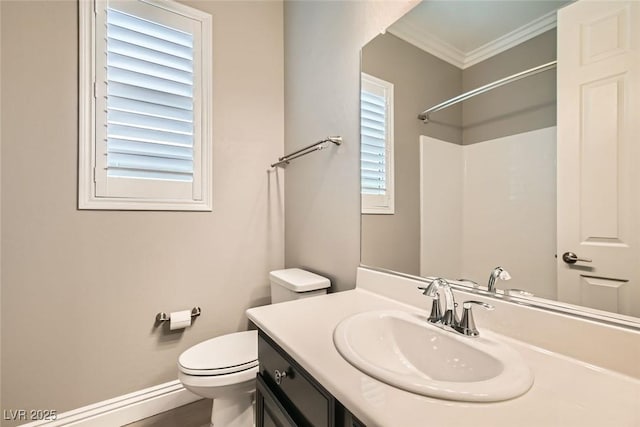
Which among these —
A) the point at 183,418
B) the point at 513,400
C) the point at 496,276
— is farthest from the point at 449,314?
the point at 183,418

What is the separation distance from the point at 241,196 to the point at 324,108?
76cm

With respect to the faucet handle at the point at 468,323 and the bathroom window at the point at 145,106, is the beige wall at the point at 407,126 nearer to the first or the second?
the faucet handle at the point at 468,323

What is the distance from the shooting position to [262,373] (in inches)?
36.0

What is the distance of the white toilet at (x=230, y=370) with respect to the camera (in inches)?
44.5

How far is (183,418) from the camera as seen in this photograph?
148 centimetres

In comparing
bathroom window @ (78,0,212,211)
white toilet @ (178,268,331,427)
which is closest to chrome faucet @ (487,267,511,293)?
white toilet @ (178,268,331,427)

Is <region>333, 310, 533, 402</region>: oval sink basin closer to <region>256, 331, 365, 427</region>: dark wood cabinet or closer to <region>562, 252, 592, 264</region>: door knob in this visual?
<region>256, 331, 365, 427</region>: dark wood cabinet

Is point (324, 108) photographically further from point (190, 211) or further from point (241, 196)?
point (190, 211)

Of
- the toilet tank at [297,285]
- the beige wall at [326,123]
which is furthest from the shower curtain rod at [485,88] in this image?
the toilet tank at [297,285]

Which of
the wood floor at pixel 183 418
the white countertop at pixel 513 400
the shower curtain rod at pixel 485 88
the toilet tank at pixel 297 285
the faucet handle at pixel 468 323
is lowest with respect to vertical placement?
the wood floor at pixel 183 418

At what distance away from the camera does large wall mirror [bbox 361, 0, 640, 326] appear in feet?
2.00

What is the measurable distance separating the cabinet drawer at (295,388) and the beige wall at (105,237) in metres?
0.92

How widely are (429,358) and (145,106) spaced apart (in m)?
1.76

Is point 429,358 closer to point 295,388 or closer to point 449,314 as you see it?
point 449,314
